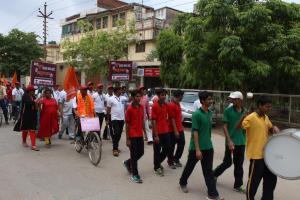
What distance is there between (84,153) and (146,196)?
4.07m

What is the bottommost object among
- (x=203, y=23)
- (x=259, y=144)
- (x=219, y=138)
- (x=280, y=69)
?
(x=219, y=138)

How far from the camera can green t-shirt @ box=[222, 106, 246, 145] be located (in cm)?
713

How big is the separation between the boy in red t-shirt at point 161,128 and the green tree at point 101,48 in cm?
2662

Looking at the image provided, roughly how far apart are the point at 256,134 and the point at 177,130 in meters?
3.02

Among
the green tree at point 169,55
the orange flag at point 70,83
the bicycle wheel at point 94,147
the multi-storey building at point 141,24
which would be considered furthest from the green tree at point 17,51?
the bicycle wheel at point 94,147

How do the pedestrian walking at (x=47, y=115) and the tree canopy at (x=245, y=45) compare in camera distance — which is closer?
the pedestrian walking at (x=47, y=115)

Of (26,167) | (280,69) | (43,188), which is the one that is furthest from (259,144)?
(280,69)

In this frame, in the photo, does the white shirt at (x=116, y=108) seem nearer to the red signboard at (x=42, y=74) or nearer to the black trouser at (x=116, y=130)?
the black trouser at (x=116, y=130)

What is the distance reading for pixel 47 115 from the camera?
1150 centimetres

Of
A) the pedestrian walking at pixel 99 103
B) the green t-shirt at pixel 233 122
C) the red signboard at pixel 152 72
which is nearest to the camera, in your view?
the green t-shirt at pixel 233 122

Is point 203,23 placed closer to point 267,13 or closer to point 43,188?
point 267,13

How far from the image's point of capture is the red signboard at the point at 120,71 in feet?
53.9

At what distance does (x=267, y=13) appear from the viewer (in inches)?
654

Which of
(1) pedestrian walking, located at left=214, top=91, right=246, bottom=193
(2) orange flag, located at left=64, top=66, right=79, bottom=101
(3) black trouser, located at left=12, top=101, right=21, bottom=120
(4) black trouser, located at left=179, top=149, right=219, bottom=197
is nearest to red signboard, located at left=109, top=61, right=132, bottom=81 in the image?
(2) orange flag, located at left=64, top=66, right=79, bottom=101
